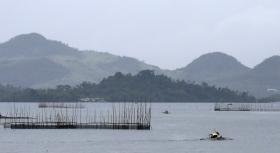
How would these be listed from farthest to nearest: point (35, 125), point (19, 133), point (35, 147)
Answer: point (35, 125), point (19, 133), point (35, 147)

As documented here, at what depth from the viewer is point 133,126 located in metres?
109

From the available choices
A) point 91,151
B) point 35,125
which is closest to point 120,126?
point 35,125

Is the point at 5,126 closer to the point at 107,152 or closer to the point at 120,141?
the point at 120,141

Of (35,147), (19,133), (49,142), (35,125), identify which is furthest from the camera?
(35,125)

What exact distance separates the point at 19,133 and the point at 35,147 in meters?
21.1

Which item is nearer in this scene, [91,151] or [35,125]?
[91,151]

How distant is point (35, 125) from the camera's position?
365 ft

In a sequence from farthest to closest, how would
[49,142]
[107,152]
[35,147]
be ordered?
[49,142] < [35,147] < [107,152]

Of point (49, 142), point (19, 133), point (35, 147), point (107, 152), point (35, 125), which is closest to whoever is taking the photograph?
point (107, 152)

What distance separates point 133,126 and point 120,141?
685 inches

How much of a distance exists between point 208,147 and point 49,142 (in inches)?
846

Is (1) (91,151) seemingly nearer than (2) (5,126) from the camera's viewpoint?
Yes

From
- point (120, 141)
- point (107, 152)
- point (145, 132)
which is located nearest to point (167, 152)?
point (107, 152)

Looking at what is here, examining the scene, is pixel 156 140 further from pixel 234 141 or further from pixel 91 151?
pixel 91 151
